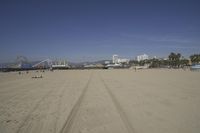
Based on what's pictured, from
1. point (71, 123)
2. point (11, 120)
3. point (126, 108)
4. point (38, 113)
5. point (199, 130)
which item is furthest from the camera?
point (126, 108)

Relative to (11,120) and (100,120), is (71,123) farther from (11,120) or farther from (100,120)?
(11,120)

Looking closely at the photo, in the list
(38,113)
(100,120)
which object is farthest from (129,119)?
(38,113)

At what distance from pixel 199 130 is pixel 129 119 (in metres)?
2.25

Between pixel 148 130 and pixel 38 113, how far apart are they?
463cm

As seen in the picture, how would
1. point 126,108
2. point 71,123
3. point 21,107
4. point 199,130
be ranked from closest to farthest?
point 199,130 → point 71,123 → point 126,108 → point 21,107

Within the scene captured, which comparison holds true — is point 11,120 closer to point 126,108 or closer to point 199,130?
point 126,108

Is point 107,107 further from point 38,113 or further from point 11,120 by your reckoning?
point 11,120

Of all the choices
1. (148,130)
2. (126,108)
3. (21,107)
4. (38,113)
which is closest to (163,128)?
(148,130)

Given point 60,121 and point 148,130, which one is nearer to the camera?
point 148,130

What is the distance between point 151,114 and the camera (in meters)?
7.80

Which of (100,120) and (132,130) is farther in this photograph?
(100,120)

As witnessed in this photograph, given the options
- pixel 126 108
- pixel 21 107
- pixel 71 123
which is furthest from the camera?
pixel 21 107

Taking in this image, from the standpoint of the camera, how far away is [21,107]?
962cm

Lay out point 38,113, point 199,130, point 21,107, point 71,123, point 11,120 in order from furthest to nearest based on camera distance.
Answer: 1. point 21,107
2. point 38,113
3. point 11,120
4. point 71,123
5. point 199,130
